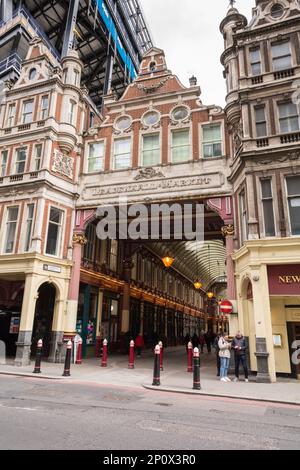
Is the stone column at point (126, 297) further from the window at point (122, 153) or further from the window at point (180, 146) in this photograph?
the window at point (180, 146)

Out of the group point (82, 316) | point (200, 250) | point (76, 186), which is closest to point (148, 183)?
point (76, 186)

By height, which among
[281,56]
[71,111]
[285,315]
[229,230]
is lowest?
[285,315]

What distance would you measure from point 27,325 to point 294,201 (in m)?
14.2

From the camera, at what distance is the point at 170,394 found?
10609 mm

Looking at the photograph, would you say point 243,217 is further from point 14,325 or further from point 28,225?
point 14,325

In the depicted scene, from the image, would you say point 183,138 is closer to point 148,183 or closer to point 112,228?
point 148,183

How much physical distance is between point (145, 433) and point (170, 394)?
488cm

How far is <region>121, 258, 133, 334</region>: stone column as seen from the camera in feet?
82.5

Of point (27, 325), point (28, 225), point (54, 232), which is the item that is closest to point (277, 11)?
point (54, 232)

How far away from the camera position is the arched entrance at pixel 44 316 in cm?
2033

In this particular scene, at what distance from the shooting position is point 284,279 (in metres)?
13.6

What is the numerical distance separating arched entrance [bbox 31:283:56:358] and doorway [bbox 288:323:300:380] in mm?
13192

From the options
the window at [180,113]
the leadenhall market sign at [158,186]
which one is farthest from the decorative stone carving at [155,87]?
the leadenhall market sign at [158,186]

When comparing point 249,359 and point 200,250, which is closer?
point 249,359
